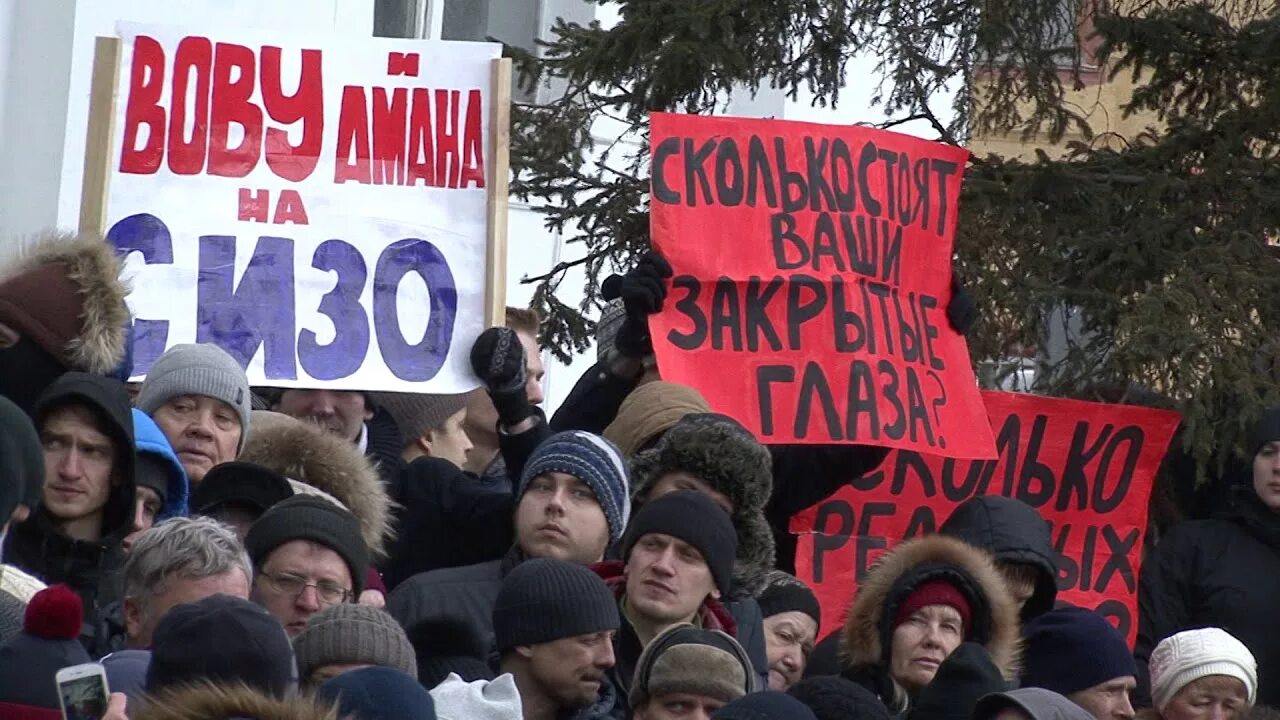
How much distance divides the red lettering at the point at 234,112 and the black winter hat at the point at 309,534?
2.11 meters

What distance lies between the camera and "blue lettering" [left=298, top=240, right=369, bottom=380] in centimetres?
704

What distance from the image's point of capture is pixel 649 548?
5875 mm

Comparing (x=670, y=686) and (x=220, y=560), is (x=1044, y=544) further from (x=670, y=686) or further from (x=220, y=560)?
(x=220, y=560)

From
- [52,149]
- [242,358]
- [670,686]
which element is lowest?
[670,686]

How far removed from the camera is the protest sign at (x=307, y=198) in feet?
23.1

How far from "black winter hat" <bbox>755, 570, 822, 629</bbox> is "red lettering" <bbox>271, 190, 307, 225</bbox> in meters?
1.73

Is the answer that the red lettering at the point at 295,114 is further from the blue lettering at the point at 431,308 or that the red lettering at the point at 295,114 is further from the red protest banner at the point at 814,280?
the red protest banner at the point at 814,280

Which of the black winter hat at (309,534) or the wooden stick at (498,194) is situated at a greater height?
the wooden stick at (498,194)

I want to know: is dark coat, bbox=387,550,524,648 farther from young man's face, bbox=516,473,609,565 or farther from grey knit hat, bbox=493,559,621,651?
grey knit hat, bbox=493,559,621,651

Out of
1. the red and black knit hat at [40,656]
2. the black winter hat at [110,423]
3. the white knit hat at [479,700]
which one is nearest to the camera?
the red and black knit hat at [40,656]

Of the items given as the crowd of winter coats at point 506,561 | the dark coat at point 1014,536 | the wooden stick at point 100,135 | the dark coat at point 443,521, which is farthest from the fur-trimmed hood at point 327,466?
the dark coat at point 1014,536

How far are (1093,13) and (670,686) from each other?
4.98 metres

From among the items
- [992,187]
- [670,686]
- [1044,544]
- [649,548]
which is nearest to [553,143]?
[992,187]

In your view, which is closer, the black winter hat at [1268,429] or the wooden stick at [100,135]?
the wooden stick at [100,135]
